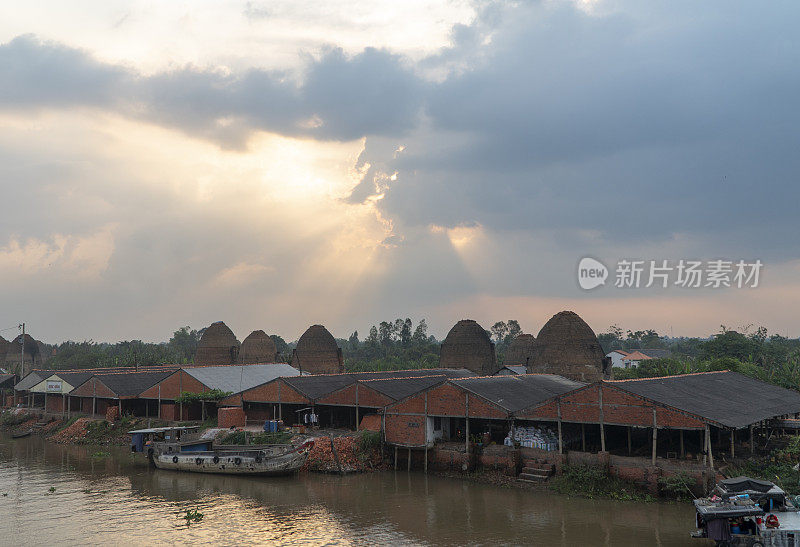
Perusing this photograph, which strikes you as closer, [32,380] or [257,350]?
[32,380]

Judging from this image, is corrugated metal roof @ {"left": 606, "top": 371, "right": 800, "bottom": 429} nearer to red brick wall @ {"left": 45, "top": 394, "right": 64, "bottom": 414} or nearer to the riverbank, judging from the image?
the riverbank

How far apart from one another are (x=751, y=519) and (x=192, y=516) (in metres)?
19.8

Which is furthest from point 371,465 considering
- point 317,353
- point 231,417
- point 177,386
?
point 317,353

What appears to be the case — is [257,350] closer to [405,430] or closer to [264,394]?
[264,394]

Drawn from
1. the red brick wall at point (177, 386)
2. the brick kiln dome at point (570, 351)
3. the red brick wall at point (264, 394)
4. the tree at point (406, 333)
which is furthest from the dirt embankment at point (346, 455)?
the tree at point (406, 333)

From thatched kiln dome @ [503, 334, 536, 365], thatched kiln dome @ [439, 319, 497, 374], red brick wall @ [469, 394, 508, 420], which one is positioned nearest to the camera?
red brick wall @ [469, 394, 508, 420]

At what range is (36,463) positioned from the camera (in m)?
38.2

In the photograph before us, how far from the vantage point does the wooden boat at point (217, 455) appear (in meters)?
32.0

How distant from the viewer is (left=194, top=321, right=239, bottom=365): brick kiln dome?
7331 centimetres

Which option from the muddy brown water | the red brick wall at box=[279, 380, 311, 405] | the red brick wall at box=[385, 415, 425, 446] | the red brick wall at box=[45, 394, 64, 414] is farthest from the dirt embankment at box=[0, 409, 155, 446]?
the red brick wall at box=[385, 415, 425, 446]

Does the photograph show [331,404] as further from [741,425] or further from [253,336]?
[253,336]


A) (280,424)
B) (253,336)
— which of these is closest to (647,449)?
(280,424)

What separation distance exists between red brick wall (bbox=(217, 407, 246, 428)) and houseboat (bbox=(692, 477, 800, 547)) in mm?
29583

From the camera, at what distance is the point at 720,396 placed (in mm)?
32219
